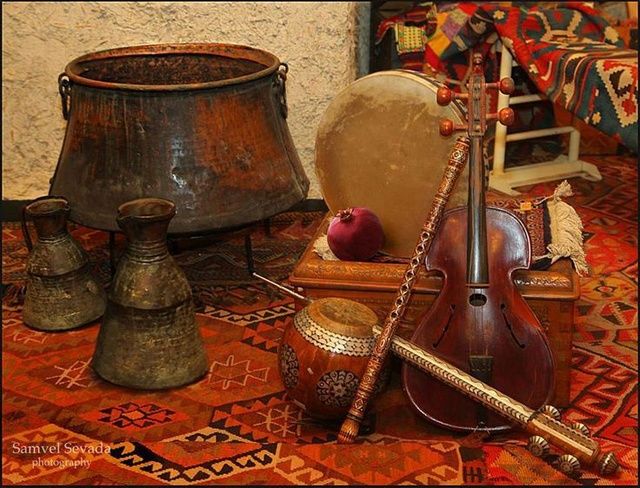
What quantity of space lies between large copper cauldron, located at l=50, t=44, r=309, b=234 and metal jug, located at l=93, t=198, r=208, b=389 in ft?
1.12

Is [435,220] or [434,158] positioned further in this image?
[434,158]

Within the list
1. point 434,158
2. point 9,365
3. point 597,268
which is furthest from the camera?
point 597,268

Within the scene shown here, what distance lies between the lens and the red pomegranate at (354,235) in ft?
8.46

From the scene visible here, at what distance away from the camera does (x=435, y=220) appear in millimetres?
2264

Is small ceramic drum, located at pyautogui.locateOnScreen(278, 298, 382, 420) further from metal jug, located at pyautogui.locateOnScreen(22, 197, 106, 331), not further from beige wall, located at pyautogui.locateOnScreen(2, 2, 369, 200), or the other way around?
beige wall, located at pyautogui.locateOnScreen(2, 2, 369, 200)

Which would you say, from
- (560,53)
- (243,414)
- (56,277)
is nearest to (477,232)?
(243,414)


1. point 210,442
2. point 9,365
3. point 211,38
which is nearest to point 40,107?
point 211,38

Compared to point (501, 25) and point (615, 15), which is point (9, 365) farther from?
point (615, 15)

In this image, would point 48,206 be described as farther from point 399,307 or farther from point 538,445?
point 538,445

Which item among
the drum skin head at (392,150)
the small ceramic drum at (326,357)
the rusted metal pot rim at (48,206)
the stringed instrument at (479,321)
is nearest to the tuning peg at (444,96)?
the stringed instrument at (479,321)

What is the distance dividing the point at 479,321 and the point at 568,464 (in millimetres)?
419

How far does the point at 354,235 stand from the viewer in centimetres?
258

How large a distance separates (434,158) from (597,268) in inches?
46.7

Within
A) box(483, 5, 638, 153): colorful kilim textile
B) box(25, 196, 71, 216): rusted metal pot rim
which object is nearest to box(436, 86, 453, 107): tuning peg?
box(25, 196, 71, 216): rusted metal pot rim
